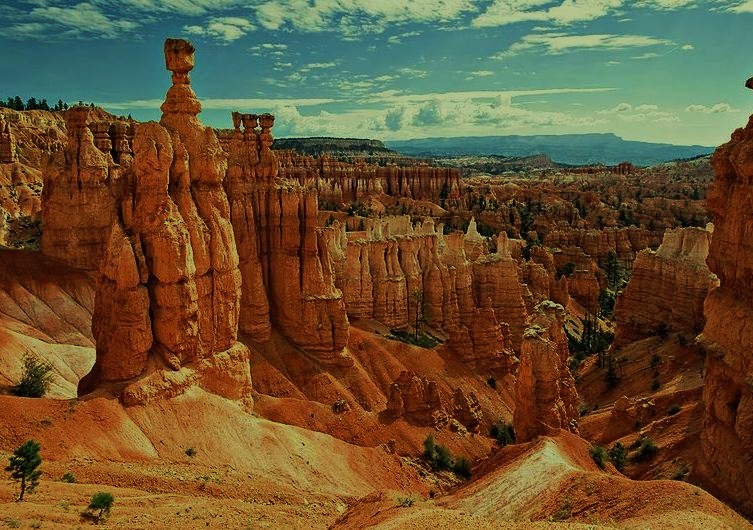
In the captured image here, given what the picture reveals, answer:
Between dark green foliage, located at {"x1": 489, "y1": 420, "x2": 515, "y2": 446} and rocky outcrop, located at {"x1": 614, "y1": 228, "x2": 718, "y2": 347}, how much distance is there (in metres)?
15.4

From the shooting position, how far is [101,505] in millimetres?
14586

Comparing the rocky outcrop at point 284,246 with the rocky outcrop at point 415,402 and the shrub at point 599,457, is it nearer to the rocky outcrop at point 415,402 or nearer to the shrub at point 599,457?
the rocky outcrop at point 415,402

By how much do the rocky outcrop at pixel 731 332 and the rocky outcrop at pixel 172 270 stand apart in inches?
729

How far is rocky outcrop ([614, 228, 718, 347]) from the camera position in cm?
4403

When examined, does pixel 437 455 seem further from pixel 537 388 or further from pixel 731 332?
pixel 731 332

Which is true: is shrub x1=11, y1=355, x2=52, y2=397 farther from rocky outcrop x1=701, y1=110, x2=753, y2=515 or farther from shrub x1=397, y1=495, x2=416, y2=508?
rocky outcrop x1=701, y1=110, x2=753, y2=515

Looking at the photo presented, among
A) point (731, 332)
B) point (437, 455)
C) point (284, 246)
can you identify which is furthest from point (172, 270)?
point (731, 332)

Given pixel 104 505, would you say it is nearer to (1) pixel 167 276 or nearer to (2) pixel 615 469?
(1) pixel 167 276

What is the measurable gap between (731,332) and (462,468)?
15073mm

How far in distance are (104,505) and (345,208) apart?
99777mm

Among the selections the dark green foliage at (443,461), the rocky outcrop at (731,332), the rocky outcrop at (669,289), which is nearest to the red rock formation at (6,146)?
the dark green foliage at (443,461)

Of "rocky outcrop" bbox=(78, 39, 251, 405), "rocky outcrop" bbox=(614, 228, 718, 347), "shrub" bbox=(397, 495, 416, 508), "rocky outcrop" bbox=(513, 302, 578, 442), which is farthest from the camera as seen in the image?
"rocky outcrop" bbox=(614, 228, 718, 347)

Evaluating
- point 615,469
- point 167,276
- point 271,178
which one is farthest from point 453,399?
point 167,276

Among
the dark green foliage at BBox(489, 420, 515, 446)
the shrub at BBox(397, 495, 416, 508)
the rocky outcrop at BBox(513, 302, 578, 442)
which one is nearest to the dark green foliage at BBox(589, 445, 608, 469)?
the rocky outcrop at BBox(513, 302, 578, 442)
